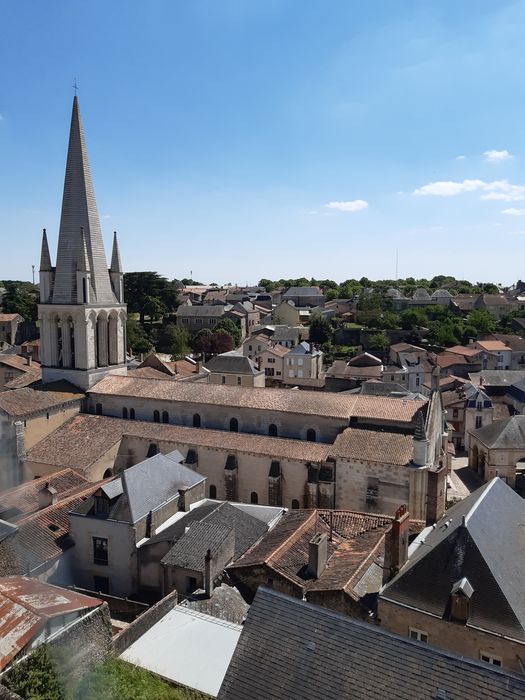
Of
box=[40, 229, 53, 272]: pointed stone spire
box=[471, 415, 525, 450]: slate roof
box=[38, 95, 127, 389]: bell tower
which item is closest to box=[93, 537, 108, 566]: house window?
box=[38, 95, 127, 389]: bell tower

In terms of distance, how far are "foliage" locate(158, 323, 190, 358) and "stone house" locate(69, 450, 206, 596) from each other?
58.2 metres

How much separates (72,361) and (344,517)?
21137 mm

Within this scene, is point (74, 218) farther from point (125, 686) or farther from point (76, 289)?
point (125, 686)

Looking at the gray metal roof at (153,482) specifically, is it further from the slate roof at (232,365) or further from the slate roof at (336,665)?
the slate roof at (232,365)

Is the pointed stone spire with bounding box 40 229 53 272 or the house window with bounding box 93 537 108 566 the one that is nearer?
the house window with bounding box 93 537 108 566

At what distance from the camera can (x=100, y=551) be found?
2181 centimetres

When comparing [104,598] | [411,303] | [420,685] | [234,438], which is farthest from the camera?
[411,303]

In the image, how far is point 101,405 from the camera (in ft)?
113

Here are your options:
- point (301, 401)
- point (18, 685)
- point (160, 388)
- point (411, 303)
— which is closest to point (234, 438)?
point (301, 401)

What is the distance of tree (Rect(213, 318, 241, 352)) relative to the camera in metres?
87.0

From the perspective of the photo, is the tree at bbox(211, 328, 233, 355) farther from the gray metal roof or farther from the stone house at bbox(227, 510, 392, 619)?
the stone house at bbox(227, 510, 392, 619)

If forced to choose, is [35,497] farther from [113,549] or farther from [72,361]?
[72,361]

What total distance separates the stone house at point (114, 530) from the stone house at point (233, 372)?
98.2 feet

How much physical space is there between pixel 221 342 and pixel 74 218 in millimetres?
47749
